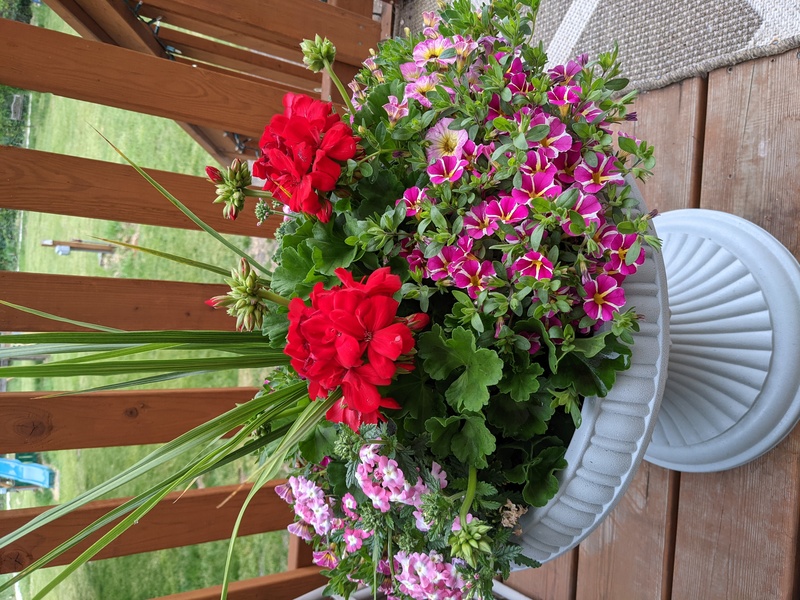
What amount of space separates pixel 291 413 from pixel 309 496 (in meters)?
0.16

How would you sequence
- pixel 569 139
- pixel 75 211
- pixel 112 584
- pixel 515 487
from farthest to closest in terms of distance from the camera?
pixel 112 584 → pixel 75 211 → pixel 515 487 → pixel 569 139

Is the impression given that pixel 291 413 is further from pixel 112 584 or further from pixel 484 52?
pixel 112 584

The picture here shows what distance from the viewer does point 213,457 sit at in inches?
20.7

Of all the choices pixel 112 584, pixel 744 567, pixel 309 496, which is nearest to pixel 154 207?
pixel 309 496

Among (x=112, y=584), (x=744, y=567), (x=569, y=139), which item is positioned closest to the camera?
(x=569, y=139)

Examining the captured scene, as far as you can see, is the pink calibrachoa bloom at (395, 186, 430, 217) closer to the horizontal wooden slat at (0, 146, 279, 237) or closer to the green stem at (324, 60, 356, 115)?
the green stem at (324, 60, 356, 115)

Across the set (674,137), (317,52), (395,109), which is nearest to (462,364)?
(395,109)

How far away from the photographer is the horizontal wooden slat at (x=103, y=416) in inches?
40.2

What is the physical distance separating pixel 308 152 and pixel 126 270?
149 inches

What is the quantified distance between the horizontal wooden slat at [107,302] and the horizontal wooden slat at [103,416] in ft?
0.44

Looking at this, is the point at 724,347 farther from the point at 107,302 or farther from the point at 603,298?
the point at 107,302

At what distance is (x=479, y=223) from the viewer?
542 mm

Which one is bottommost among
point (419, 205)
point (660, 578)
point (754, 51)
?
point (660, 578)

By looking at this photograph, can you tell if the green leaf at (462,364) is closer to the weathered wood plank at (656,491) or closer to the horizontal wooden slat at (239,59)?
the weathered wood plank at (656,491)
